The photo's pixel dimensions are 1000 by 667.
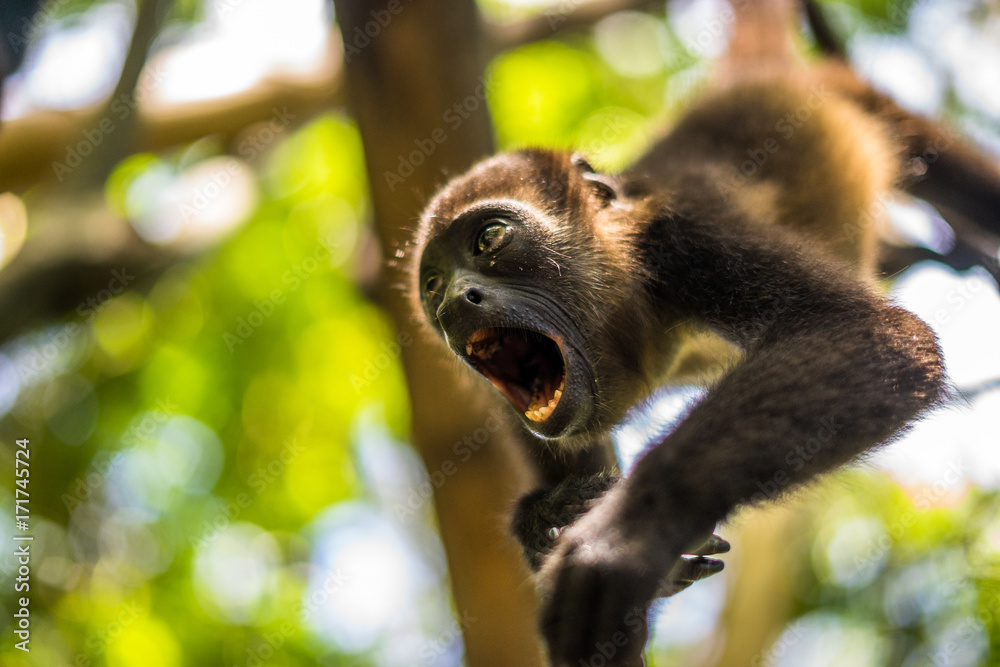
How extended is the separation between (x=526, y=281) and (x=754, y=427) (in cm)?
128

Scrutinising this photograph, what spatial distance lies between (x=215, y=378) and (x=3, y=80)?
2394 mm

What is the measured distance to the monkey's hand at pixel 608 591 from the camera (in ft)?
5.74

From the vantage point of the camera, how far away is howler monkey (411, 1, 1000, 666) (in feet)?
6.24

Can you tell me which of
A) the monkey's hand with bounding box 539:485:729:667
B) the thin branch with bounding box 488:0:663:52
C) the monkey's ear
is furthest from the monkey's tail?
the monkey's hand with bounding box 539:485:729:667

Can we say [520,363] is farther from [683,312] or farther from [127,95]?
[127,95]

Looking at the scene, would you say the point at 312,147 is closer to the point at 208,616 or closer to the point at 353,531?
the point at 353,531

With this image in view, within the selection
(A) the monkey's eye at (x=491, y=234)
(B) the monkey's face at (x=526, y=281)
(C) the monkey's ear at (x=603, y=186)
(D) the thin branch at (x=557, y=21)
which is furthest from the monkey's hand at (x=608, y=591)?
(D) the thin branch at (x=557, y=21)

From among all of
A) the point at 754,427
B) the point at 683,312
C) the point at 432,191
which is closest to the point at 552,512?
the point at 754,427

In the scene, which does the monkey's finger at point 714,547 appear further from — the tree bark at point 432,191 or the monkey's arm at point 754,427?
the tree bark at point 432,191

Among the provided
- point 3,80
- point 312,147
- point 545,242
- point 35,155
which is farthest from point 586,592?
point 312,147

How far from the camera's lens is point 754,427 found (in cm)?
203

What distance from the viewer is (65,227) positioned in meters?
3.92

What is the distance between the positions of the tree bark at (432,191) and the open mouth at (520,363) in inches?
17.3

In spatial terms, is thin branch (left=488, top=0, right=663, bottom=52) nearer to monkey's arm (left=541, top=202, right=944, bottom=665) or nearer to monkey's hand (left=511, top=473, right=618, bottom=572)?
monkey's arm (left=541, top=202, right=944, bottom=665)
